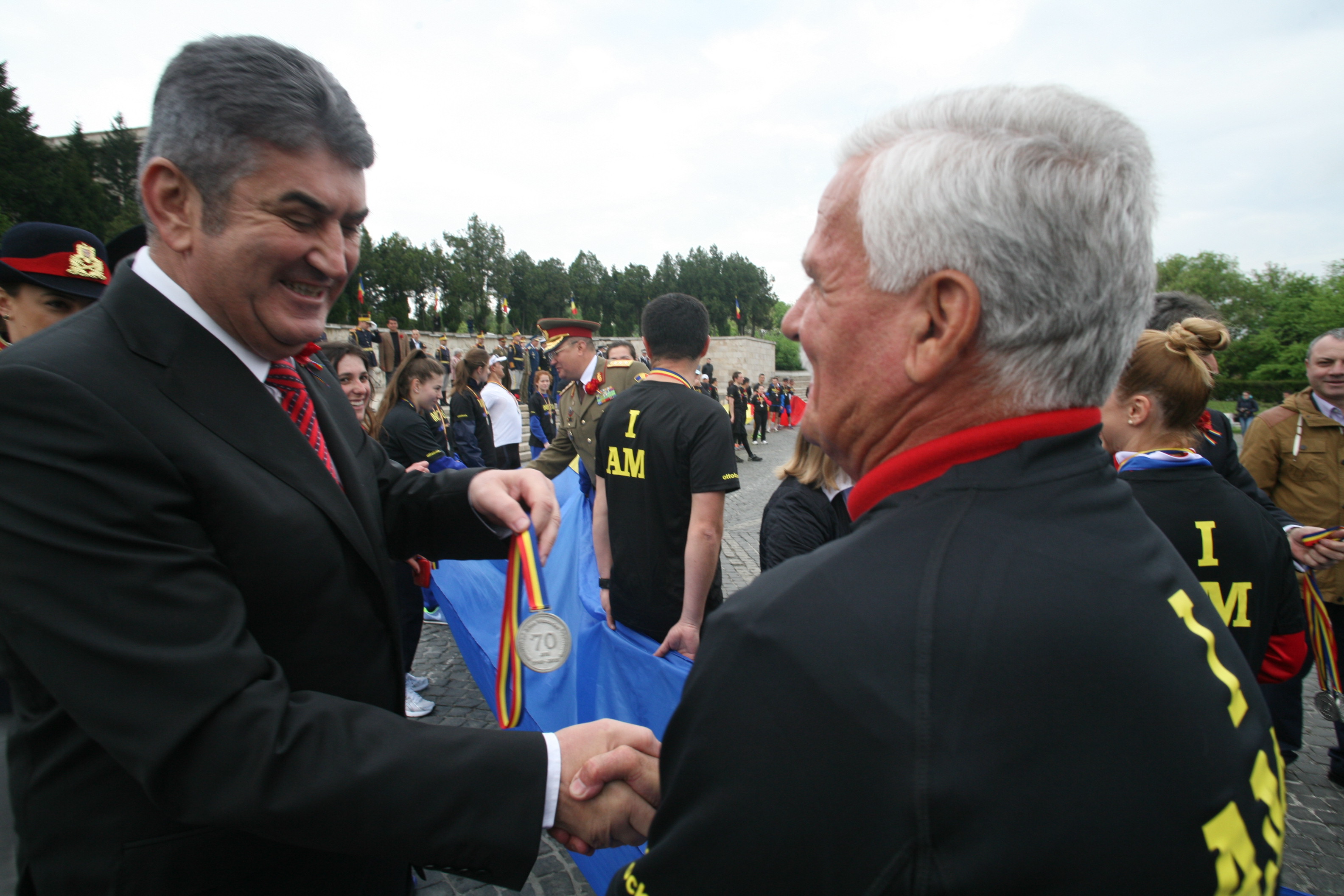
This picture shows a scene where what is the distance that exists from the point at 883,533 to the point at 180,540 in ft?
3.77

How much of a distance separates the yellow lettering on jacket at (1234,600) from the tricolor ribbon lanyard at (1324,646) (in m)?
1.38

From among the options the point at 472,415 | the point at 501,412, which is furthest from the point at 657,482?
the point at 501,412

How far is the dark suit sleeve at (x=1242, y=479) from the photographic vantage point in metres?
3.63

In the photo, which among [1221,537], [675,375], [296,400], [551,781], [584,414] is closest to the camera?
[551,781]

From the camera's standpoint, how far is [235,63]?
1310mm

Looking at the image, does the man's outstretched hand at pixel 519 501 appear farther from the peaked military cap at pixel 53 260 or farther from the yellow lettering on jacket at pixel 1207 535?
the peaked military cap at pixel 53 260

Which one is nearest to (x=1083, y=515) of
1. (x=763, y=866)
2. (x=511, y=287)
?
(x=763, y=866)

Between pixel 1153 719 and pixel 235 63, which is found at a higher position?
pixel 235 63

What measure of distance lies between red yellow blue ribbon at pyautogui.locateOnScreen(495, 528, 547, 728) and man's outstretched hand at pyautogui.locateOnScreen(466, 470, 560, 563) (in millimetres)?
30

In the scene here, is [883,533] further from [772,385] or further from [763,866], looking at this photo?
[772,385]

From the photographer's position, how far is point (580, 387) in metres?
6.43

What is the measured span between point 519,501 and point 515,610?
0.97ft

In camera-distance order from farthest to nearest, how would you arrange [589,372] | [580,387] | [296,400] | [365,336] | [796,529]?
[365,336], [580,387], [589,372], [796,529], [296,400]

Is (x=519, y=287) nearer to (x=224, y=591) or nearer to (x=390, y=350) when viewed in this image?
(x=390, y=350)
